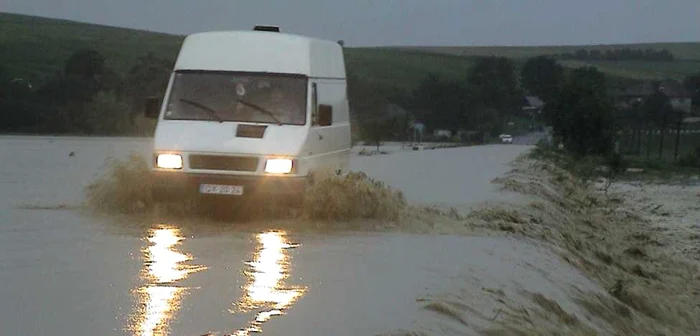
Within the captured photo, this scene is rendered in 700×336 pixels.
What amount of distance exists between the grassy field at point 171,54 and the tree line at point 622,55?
908mm

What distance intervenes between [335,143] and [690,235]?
1421 centimetres

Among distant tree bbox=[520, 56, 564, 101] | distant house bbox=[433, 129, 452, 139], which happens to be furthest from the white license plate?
distant tree bbox=[520, 56, 564, 101]

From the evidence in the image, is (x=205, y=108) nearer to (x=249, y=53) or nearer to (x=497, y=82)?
(x=249, y=53)

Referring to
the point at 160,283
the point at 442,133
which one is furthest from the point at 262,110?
the point at 442,133

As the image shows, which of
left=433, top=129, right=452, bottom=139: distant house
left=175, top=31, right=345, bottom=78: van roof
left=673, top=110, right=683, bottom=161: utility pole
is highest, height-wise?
left=175, top=31, right=345, bottom=78: van roof

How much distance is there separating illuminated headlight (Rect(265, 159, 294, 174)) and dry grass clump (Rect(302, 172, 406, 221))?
1.86 feet

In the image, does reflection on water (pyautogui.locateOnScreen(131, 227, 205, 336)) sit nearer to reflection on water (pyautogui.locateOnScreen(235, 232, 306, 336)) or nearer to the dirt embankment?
reflection on water (pyautogui.locateOnScreen(235, 232, 306, 336))

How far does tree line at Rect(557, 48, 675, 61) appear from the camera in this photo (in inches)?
6230

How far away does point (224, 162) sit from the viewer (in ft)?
52.2

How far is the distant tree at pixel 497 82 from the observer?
128 metres

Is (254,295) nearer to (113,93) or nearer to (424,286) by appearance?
(424,286)

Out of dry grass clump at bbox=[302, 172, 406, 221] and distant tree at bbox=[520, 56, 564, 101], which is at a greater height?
dry grass clump at bbox=[302, 172, 406, 221]

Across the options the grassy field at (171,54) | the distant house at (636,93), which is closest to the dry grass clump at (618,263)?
the grassy field at (171,54)

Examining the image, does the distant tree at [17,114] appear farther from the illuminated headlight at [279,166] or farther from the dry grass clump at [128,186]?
the illuminated headlight at [279,166]
